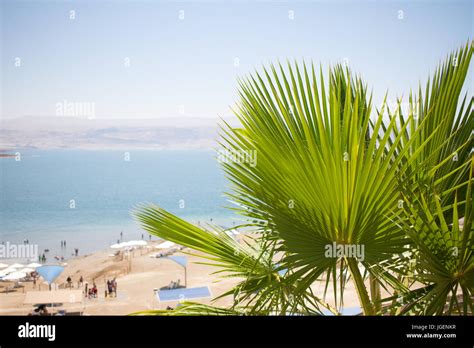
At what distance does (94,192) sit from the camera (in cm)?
3744

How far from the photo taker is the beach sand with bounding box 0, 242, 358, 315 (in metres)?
12.1

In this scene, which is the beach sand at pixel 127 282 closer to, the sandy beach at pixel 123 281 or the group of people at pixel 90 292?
the sandy beach at pixel 123 281

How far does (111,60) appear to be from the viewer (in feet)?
121

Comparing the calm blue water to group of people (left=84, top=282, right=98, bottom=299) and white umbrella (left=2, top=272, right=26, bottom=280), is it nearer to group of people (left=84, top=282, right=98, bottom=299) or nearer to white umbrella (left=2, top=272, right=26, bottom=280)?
white umbrella (left=2, top=272, right=26, bottom=280)

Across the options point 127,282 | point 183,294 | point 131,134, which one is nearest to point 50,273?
point 127,282

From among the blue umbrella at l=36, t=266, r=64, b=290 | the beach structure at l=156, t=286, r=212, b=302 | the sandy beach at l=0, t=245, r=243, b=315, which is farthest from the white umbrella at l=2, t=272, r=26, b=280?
the beach structure at l=156, t=286, r=212, b=302

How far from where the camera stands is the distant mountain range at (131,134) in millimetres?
34519

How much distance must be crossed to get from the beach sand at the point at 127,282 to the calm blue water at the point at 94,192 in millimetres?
3450

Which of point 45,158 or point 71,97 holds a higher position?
point 71,97

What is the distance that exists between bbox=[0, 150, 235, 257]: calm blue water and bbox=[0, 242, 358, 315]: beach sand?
3450 mm

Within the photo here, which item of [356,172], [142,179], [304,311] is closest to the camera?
[356,172]

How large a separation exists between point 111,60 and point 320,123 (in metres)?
37.8
